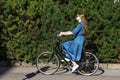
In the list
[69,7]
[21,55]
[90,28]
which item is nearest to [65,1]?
[69,7]

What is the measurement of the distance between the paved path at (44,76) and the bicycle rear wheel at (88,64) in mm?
164

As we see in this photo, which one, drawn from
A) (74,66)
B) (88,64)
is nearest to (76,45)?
(74,66)

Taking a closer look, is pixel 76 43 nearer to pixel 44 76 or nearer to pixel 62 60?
pixel 62 60

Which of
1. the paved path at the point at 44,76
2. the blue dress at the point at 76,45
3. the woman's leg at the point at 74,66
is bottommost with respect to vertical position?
the paved path at the point at 44,76

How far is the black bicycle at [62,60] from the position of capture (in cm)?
985

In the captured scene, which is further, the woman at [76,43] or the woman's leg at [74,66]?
the woman's leg at [74,66]

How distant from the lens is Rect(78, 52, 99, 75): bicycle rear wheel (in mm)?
9844

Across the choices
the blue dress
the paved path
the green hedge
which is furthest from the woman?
the green hedge

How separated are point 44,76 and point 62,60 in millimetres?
667

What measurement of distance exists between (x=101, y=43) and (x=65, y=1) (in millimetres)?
1610

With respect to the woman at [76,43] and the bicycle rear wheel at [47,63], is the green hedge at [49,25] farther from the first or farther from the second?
the woman at [76,43]

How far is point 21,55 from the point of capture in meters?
10.9

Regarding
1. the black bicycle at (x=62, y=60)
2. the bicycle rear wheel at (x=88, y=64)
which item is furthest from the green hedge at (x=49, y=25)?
the bicycle rear wheel at (x=88, y=64)

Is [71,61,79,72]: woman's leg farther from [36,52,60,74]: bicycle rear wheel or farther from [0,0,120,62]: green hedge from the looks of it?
[0,0,120,62]: green hedge
